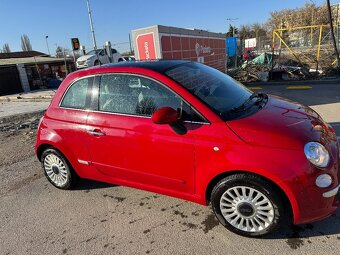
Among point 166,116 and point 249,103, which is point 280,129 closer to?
point 249,103

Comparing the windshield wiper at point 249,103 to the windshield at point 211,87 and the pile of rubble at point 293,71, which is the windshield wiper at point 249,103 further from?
the pile of rubble at point 293,71

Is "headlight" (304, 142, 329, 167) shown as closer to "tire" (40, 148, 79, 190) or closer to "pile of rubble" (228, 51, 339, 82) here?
"tire" (40, 148, 79, 190)

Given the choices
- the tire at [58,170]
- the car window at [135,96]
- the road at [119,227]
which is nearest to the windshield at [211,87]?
the car window at [135,96]

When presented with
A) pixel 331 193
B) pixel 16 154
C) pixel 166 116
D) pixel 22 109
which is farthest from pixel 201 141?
pixel 22 109

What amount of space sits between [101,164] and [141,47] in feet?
28.0

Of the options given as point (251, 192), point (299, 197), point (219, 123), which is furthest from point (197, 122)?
point (299, 197)

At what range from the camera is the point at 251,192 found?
2.82m

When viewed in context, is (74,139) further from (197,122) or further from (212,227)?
(212,227)

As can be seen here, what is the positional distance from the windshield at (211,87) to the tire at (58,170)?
2.02 metres

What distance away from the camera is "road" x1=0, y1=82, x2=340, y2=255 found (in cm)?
286

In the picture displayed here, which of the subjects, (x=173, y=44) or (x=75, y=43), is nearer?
(x=173, y=44)

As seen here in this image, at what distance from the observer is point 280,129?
2760mm

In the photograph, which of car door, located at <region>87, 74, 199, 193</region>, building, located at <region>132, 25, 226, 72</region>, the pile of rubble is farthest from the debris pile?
the pile of rubble

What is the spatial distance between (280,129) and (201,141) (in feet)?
2.42
